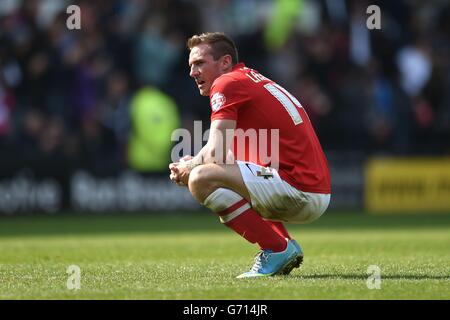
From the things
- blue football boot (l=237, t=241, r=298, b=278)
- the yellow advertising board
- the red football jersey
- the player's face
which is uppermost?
the player's face

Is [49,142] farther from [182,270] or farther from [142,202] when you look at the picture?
[182,270]

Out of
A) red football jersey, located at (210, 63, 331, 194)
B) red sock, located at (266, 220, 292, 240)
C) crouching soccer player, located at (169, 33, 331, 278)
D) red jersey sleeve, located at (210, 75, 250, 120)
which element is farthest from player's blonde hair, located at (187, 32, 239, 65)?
red sock, located at (266, 220, 292, 240)

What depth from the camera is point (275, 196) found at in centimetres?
743

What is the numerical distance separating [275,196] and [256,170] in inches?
9.9

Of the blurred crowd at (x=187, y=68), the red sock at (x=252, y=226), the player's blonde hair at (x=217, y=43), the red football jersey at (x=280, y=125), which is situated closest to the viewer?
the red sock at (x=252, y=226)

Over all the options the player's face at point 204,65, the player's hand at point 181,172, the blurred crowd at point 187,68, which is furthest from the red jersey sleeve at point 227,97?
the blurred crowd at point 187,68

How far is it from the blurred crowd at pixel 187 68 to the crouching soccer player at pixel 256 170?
1020 cm

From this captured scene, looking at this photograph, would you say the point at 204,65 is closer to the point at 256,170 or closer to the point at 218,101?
the point at 218,101

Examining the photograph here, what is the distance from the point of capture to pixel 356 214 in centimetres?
1794

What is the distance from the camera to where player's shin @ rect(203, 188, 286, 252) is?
732cm

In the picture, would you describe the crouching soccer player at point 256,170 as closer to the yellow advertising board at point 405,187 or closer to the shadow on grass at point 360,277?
the shadow on grass at point 360,277

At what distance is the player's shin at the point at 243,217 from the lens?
732 cm

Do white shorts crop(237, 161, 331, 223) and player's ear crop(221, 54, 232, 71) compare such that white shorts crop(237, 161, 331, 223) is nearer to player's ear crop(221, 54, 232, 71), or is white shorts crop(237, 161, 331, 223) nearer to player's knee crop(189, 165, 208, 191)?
player's knee crop(189, 165, 208, 191)

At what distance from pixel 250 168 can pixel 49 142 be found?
1070 cm
